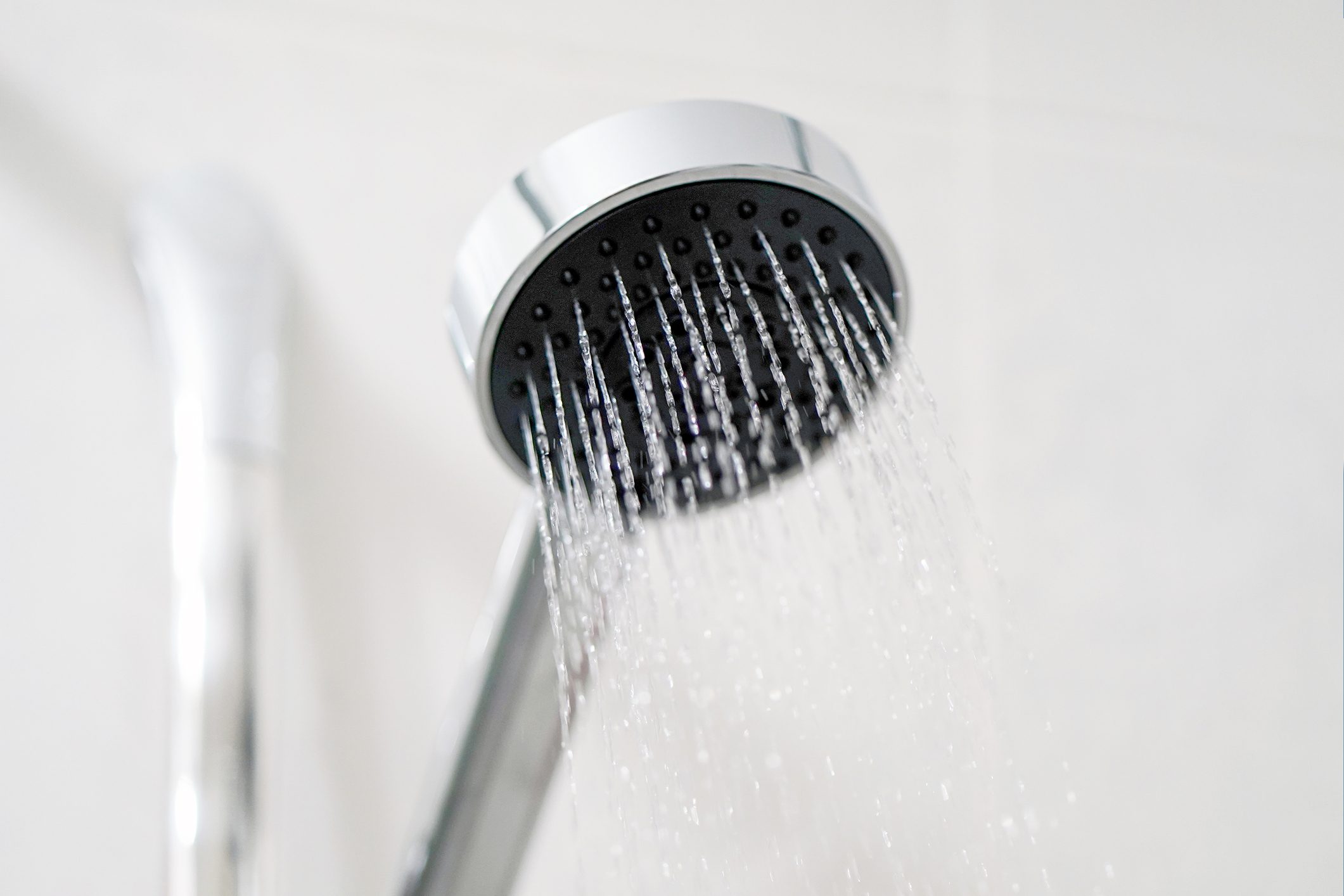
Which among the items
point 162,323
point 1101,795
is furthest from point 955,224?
point 162,323

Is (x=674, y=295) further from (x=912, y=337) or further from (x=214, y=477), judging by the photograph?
(x=912, y=337)

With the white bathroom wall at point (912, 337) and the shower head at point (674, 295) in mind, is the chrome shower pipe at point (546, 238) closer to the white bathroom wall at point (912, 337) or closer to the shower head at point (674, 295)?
the shower head at point (674, 295)

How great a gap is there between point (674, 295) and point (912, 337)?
1.10 ft

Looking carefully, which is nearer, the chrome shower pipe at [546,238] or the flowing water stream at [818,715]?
Answer: the chrome shower pipe at [546,238]

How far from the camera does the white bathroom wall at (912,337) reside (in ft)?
1.49

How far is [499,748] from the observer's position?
355mm

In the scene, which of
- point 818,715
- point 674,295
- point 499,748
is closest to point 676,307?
point 674,295

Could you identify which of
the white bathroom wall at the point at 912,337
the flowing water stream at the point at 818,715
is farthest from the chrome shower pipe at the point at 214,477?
the flowing water stream at the point at 818,715

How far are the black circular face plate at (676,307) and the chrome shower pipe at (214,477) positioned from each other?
0.16m

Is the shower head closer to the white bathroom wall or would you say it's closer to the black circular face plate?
the black circular face plate

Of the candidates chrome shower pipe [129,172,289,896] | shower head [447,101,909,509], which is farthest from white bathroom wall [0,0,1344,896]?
shower head [447,101,909,509]

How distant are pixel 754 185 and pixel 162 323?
292 mm

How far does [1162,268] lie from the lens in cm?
58

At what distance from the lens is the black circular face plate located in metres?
0.28
